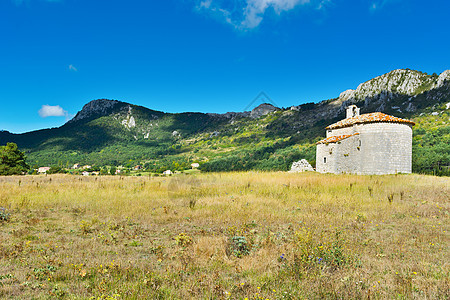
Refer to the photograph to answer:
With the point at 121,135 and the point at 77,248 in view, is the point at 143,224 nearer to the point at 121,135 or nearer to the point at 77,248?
the point at 77,248

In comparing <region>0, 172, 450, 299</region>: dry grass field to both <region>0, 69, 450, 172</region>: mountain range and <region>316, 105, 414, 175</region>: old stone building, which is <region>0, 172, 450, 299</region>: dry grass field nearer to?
<region>316, 105, 414, 175</region>: old stone building

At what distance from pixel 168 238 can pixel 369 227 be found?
19.4 ft

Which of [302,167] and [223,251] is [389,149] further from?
[223,251]

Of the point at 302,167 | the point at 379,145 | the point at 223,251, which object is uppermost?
the point at 379,145

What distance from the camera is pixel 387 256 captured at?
16.3 ft

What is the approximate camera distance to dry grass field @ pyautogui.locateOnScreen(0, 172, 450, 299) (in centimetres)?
350

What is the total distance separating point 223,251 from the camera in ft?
16.4

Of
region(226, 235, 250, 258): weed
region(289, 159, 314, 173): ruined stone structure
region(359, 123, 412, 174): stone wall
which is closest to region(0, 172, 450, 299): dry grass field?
region(226, 235, 250, 258): weed

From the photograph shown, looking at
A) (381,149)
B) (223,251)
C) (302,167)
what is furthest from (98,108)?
(223,251)

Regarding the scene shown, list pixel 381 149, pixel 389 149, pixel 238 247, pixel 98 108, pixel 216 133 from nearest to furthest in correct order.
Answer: pixel 238 247
pixel 389 149
pixel 381 149
pixel 216 133
pixel 98 108

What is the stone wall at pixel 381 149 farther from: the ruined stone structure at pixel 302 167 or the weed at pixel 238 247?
the weed at pixel 238 247

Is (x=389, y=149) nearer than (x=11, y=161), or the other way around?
(x=389, y=149)

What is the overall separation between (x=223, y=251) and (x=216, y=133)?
146406 millimetres

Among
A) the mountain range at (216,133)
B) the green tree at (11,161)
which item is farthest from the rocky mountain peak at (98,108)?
the green tree at (11,161)
